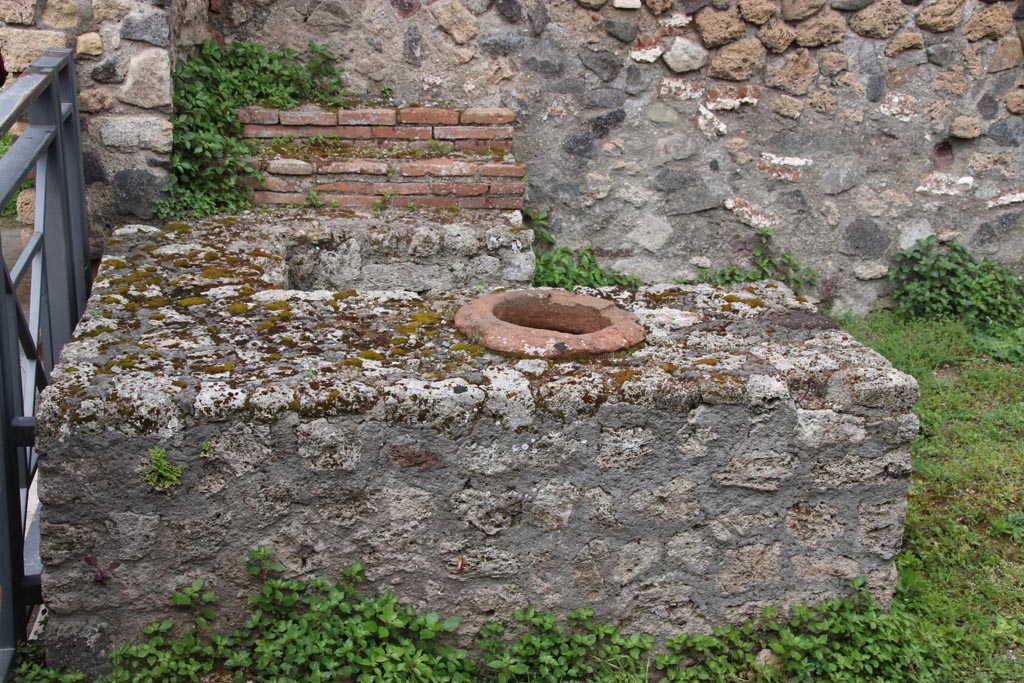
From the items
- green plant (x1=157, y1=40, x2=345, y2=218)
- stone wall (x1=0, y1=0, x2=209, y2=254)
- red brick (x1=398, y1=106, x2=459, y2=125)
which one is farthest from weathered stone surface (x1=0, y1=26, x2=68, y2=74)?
red brick (x1=398, y1=106, x2=459, y2=125)

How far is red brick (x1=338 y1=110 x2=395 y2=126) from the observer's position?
173 inches

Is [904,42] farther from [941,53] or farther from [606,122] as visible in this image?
[606,122]

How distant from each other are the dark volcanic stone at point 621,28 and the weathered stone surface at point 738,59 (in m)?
0.43

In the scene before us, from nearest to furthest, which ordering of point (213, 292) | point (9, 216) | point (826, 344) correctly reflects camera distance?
point (826, 344) → point (213, 292) → point (9, 216)

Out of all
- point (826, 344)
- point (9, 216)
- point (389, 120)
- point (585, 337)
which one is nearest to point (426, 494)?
point (585, 337)

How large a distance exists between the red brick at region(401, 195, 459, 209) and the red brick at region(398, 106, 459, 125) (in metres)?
0.46

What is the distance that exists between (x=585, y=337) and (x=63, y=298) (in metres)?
1.93

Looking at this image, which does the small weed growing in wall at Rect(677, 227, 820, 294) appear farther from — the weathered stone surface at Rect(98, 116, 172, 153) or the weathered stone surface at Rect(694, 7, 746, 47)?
the weathered stone surface at Rect(98, 116, 172, 153)

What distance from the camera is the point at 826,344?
2.80 metres

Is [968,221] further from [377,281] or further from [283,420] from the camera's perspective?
[283,420]

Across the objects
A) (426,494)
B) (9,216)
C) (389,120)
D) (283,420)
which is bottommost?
(9,216)

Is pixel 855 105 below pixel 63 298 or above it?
above

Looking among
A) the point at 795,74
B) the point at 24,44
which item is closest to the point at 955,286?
the point at 795,74

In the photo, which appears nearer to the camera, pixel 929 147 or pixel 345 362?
pixel 345 362
